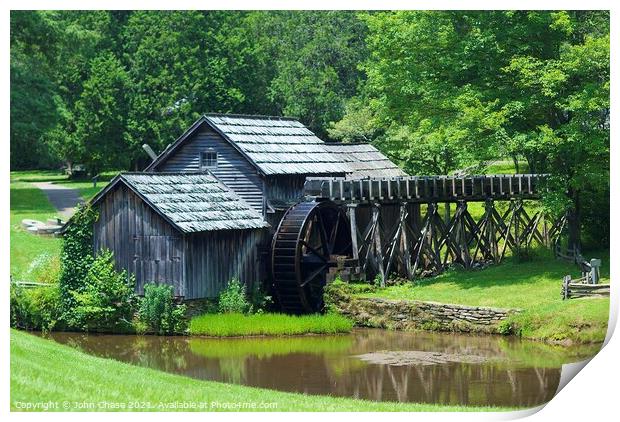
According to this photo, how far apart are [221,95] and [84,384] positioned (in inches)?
546

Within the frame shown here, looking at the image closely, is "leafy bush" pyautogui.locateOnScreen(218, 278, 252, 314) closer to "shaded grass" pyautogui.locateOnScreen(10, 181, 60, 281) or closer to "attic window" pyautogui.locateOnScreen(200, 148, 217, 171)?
"attic window" pyautogui.locateOnScreen(200, 148, 217, 171)

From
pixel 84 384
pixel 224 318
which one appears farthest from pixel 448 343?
pixel 84 384

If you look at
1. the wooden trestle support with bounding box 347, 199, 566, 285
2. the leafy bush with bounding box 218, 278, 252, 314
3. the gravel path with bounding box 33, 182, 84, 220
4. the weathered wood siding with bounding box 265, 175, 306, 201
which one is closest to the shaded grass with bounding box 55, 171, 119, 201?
the gravel path with bounding box 33, 182, 84, 220

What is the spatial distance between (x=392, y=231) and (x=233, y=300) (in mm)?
6806

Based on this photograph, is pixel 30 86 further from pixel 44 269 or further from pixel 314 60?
pixel 314 60

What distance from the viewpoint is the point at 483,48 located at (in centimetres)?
3475

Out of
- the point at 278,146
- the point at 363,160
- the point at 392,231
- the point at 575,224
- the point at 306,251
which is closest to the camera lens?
the point at 575,224

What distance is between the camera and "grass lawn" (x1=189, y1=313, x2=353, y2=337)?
107 feet

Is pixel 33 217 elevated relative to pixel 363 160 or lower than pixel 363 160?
lower

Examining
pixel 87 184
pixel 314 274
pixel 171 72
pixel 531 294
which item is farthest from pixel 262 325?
pixel 171 72

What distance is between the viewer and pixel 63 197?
32281 mm

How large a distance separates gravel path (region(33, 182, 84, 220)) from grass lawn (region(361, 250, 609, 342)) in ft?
26.3

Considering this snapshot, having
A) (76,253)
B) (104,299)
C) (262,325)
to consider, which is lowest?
(262,325)

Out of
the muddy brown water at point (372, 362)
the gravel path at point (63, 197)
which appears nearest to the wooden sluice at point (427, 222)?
the muddy brown water at point (372, 362)
